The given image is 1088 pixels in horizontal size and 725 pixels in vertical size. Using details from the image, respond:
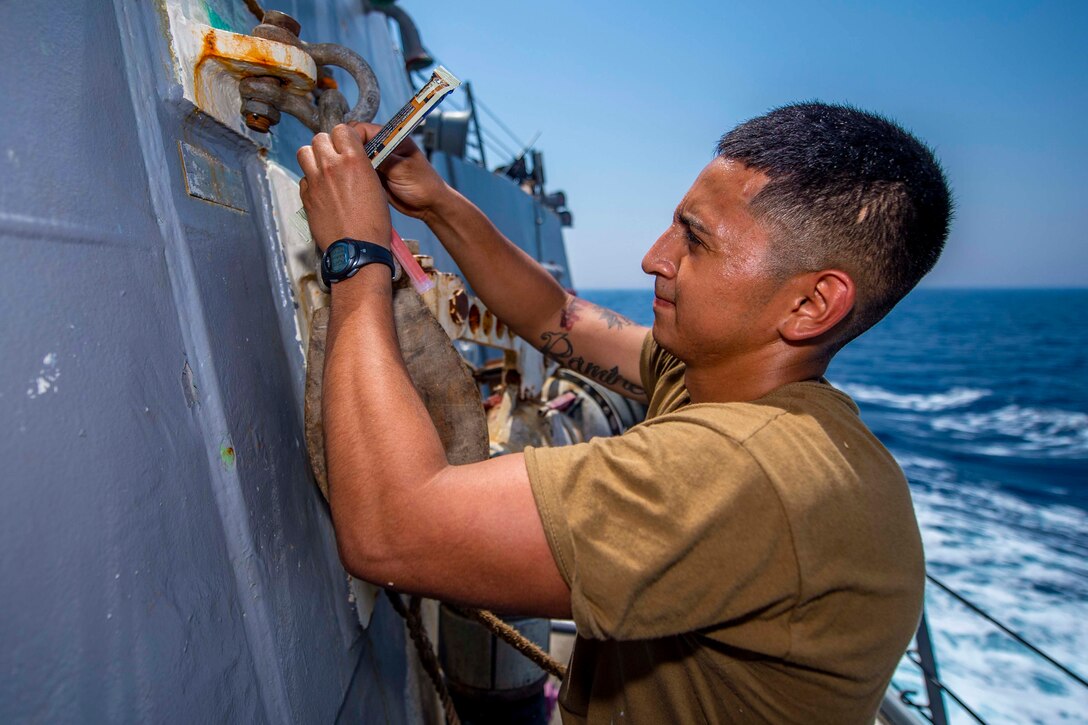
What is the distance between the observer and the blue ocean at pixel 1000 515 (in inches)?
223

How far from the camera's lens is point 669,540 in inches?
37.9

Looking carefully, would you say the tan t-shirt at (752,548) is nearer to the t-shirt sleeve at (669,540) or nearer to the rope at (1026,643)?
the t-shirt sleeve at (669,540)

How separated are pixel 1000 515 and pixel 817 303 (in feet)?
34.4

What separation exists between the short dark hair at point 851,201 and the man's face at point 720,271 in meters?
0.04

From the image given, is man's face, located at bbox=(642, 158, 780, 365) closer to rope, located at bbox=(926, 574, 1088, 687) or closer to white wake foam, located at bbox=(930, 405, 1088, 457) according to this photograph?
rope, located at bbox=(926, 574, 1088, 687)

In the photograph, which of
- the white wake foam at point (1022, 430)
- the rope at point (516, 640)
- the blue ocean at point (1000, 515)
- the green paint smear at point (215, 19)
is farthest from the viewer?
the white wake foam at point (1022, 430)

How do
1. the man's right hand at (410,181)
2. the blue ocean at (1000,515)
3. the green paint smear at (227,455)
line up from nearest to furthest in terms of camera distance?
the green paint smear at (227,455)
the man's right hand at (410,181)
the blue ocean at (1000,515)

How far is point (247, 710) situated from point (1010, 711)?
21.9 ft

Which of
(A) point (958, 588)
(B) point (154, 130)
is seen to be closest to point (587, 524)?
(B) point (154, 130)

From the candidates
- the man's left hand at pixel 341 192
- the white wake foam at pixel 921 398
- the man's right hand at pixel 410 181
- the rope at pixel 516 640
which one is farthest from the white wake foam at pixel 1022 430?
the man's left hand at pixel 341 192

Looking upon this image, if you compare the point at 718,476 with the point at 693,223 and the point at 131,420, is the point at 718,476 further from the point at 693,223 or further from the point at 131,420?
the point at 131,420

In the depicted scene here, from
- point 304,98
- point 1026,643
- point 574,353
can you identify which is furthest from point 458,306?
point 1026,643

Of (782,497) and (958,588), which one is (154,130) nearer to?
(782,497)

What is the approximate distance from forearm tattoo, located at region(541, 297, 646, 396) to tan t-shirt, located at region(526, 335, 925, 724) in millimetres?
1054
